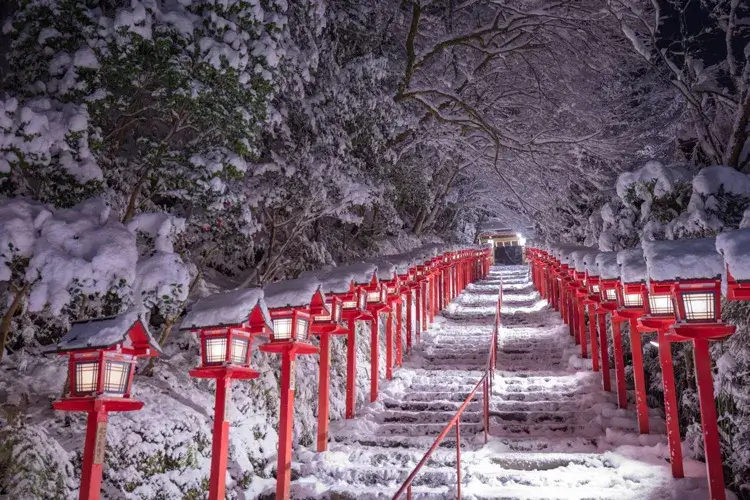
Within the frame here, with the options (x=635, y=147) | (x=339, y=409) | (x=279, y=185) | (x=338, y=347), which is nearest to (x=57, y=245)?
(x=279, y=185)

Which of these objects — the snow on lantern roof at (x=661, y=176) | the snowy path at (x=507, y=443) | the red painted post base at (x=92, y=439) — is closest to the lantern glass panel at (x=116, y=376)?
the red painted post base at (x=92, y=439)

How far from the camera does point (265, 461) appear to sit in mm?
8211

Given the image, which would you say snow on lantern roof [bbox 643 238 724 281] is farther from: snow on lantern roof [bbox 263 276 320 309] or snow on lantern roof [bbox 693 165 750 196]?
snow on lantern roof [bbox 263 276 320 309]

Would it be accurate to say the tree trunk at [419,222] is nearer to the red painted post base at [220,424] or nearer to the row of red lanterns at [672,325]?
the row of red lanterns at [672,325]

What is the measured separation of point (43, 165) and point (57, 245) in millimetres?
1164

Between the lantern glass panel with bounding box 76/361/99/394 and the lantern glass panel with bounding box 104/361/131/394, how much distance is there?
0.29 ft

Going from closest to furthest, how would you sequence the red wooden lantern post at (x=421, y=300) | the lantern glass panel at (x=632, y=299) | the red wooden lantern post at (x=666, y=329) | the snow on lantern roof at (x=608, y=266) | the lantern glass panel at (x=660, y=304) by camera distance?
the red wooden lantern post at (x=666, y=329) < the lantern glass panel at (x=660, y=304) < the lantern glass panel at (x=632, y=299) < the snow on lantern roof at (x=608, y=266) < the red wooden lantern post at (x=421, y=300)

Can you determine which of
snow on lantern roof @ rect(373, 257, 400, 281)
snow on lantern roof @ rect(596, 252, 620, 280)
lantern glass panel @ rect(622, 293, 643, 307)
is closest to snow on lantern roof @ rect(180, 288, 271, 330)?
snow on lantern roof @ rect(373, 257, 400, 281)

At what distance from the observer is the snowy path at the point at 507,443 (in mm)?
7293

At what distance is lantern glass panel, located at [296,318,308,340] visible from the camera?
7.62 metres

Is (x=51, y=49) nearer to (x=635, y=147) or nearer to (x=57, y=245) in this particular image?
(x=57, y=245)

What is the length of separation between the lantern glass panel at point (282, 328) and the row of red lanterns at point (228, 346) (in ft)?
0.05

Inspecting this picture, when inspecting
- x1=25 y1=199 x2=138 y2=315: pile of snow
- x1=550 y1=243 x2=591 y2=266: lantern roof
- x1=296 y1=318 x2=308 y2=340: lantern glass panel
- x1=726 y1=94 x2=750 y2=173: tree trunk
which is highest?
x1=726 y1=94 x2=750 y2=173: tree trunk

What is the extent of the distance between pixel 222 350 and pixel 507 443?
18.2 ft
